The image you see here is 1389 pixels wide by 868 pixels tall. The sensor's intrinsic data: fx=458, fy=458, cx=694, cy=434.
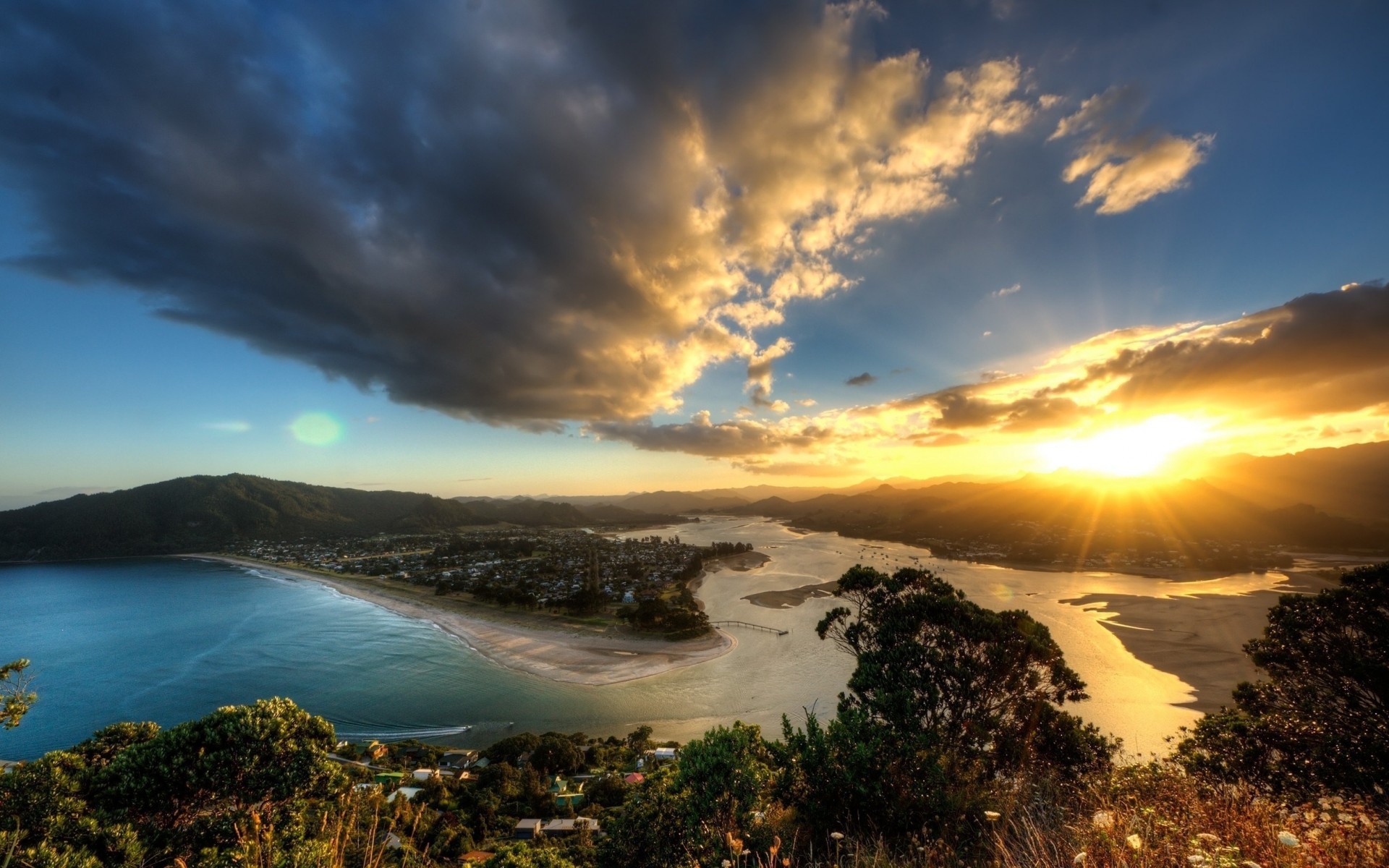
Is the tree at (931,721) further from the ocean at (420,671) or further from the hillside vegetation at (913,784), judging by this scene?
the ocean at (420,671)

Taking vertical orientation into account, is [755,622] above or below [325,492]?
below

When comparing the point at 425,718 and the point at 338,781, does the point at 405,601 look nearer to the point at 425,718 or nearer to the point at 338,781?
the point at 425,718

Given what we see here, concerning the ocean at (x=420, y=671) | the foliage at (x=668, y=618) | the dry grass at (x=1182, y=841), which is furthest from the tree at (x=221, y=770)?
the foliage at (x=668, y=618)

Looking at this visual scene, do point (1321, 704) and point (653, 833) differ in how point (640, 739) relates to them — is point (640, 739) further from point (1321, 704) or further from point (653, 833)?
point (1321, 704)

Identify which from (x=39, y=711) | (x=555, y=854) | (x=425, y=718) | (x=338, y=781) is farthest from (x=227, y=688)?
(x=555, y=854)

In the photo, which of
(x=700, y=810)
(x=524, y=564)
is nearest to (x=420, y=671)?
(x=700, y=810)

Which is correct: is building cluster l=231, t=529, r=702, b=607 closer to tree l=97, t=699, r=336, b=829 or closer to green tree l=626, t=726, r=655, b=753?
green tree l=626, t=726, r=655, b=753
